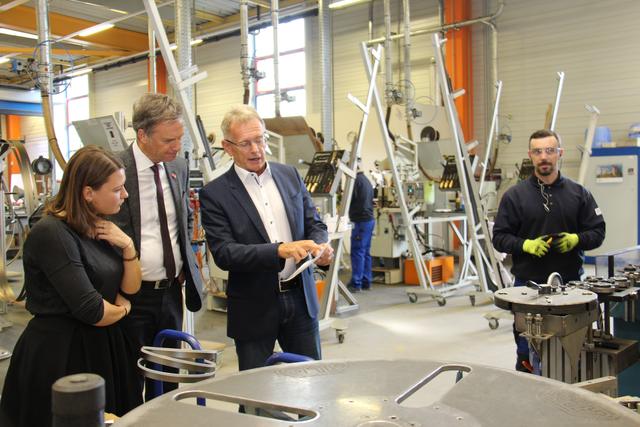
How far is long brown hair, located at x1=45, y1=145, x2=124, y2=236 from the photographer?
1.68m

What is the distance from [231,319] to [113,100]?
43.6 ft

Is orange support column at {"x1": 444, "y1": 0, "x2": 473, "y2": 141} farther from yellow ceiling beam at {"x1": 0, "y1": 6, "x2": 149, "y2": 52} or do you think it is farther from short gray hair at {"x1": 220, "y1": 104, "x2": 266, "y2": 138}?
short gray hair at {"x1": 220, "y1": 104, "x2": 266, "y2": 138}

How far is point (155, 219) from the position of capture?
1957 millimetres

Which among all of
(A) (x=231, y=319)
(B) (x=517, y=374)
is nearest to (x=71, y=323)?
(A) (x=231, y=319)

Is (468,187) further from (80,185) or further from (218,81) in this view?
(218,81)

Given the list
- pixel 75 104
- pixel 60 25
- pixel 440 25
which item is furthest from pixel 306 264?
pixel 75 104

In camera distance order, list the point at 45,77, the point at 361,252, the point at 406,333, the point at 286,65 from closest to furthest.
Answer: the point at 45,77, the point at 406,333, the point at 361,252, the point at 286,65

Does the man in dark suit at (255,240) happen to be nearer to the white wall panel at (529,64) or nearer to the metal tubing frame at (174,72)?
the metal tubing frame at (174,72)

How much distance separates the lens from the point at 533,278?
8.39 ft

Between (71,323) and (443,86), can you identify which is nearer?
(71,323)

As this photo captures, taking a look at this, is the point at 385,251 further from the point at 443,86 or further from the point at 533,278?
the point at 533,278

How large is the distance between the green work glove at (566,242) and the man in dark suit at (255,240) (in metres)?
1.11

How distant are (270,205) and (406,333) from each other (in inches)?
115

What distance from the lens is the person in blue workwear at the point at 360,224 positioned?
6238 millimetres
